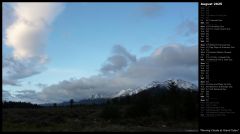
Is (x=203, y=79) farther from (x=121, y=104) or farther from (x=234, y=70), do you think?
(x=121, y=104)

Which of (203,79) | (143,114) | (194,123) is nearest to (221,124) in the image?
(203,79)

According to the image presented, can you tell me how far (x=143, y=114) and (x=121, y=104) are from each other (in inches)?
204

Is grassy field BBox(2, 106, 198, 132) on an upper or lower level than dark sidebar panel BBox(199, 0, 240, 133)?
lower

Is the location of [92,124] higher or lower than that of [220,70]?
lower

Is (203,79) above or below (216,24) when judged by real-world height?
below

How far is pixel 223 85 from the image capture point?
18.0 meters

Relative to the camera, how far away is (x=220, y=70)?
18.1 meters

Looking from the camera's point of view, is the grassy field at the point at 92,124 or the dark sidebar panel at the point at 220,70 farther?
the grassy field at the point at 92,124

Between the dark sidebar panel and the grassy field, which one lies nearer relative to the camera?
the dark sidebar panel

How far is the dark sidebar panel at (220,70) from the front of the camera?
17938 millimetres

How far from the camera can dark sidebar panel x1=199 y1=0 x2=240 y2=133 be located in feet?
58.9

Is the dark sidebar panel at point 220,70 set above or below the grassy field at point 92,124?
above

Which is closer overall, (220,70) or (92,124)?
(220,70)

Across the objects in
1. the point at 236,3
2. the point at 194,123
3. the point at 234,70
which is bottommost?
the point at 194,123
